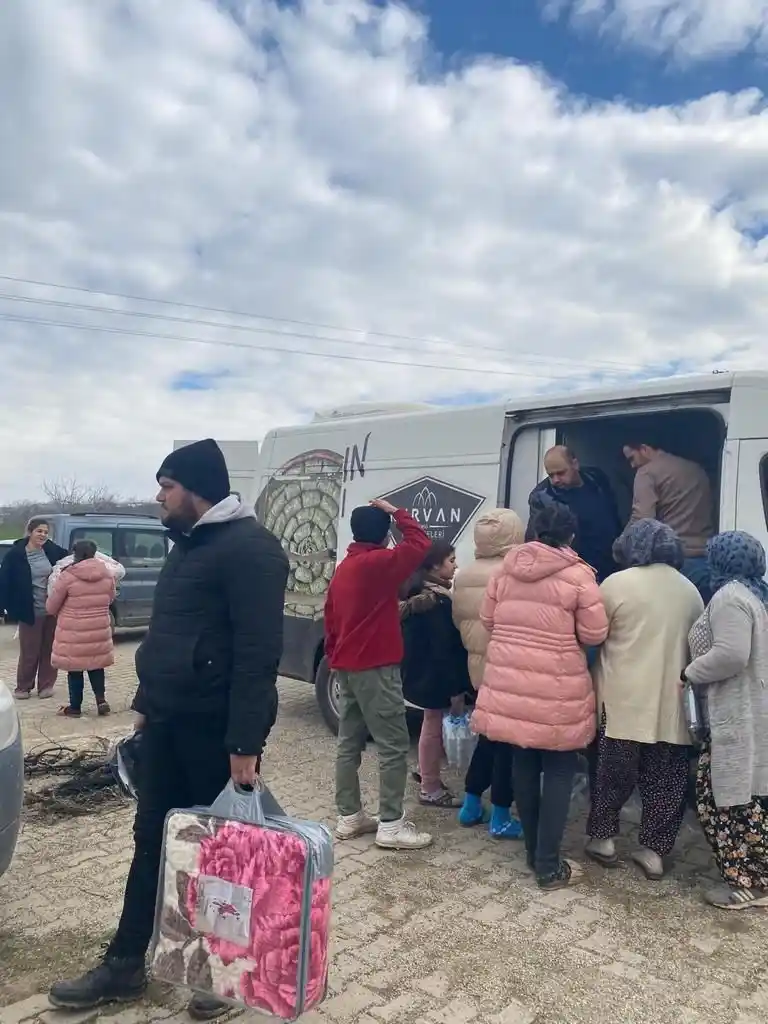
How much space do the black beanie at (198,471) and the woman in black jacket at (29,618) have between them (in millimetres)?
6294

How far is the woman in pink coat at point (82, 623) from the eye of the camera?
7730 mm

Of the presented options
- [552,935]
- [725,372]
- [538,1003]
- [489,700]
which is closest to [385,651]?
[489,700]

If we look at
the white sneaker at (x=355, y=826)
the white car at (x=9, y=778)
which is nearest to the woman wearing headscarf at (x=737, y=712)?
the white sneaker at (x=355, y=826)

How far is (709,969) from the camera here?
330 centimetres

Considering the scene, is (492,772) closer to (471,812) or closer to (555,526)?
(471,812)

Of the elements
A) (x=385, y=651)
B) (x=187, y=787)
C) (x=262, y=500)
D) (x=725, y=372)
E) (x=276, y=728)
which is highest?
(x=725, y=372)

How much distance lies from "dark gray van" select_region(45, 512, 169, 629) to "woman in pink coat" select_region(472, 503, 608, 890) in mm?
9243

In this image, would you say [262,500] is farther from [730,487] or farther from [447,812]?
[730,487]

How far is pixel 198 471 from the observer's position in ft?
10.1

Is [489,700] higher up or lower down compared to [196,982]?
higher up

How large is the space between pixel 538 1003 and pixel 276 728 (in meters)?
4.44

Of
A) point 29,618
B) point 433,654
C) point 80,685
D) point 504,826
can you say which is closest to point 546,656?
point 433,654

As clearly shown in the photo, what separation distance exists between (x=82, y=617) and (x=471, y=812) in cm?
438

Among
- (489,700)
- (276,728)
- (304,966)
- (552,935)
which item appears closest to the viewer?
(304,966)
